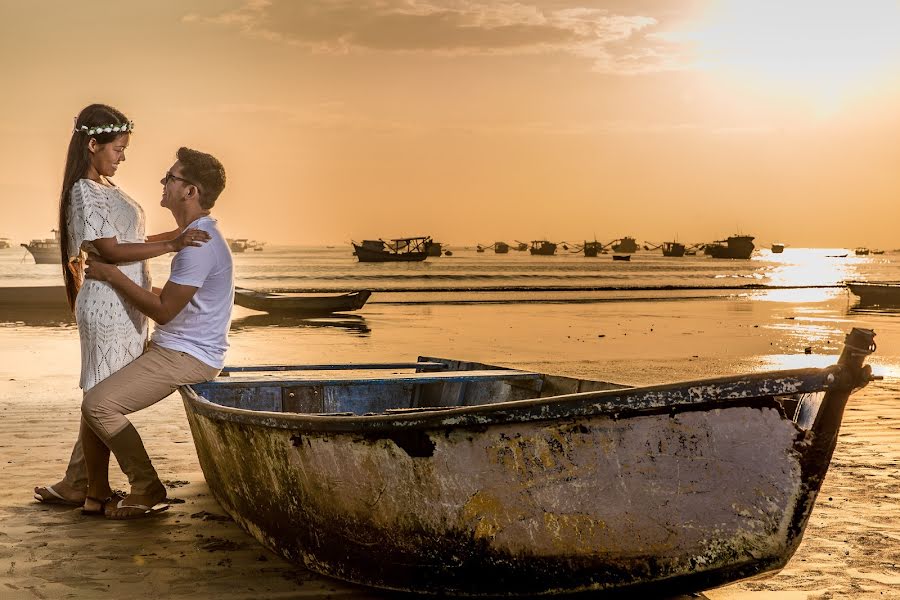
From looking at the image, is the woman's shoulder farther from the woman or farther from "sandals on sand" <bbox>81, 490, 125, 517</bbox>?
"sandals on sand" <bbox>81, 490, 125, 517</bbox>

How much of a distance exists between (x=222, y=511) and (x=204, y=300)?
1.35 metres

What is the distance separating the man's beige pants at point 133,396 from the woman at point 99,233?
0.40ft

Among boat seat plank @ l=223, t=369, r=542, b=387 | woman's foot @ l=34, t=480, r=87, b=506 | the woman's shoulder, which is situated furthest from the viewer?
boat seat plank @ l=223, t=369, r=542, b=387

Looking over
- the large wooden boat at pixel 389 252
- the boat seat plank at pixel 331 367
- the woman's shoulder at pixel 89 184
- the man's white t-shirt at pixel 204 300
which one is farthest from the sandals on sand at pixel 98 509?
the large wooden boat at pixel 389 252

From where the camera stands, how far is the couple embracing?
213 inches

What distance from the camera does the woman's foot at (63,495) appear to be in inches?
235

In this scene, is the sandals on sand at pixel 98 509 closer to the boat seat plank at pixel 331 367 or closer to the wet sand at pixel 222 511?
the wet sand at pixel 222 511

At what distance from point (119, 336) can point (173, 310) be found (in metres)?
0.46

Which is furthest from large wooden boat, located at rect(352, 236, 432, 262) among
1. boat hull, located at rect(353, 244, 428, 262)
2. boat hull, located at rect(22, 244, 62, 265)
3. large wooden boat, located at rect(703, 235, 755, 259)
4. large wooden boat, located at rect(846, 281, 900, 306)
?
large wooden boat, located at rect(846, 281, 900, 306)

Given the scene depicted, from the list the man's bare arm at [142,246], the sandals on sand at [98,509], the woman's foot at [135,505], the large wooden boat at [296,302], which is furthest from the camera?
the large wooden boat at [296,302]

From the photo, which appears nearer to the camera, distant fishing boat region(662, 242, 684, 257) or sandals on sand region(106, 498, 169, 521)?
sandals on sand region(106, 498, 169, 521)

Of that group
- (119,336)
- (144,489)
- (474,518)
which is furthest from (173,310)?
(474,518)

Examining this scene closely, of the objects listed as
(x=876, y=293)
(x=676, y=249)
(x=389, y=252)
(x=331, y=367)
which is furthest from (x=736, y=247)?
(x=331, y=367)

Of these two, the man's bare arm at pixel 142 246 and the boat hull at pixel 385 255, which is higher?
the man's bare arm at pixel 142 246
